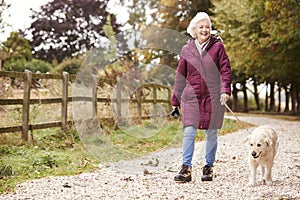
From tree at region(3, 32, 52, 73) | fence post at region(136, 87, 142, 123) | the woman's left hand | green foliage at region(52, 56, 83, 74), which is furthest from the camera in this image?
tree at region(3, 32, 52, 73)

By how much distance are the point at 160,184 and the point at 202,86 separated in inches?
49.0

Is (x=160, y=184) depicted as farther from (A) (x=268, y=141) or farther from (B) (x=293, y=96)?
(B) (x=293, y=96)

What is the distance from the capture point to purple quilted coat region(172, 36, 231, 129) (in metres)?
5.73

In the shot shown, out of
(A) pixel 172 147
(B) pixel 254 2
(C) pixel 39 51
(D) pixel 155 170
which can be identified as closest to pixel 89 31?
(C) pixel 39 51

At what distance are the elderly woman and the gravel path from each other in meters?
0.38

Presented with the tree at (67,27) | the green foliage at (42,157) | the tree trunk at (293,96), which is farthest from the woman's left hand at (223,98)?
the tree at (67,27)

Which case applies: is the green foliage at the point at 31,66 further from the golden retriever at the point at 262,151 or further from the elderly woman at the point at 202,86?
the golden retriever at the point at 262,151

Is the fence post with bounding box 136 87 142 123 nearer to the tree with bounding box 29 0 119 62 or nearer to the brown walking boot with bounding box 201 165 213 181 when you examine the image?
the brown walking boot with bounding box 201 165 213 181

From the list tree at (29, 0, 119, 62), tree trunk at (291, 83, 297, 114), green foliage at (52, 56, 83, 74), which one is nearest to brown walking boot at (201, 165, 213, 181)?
green foliage at (52, 56, 83, 74)

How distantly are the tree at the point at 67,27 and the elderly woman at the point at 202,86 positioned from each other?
2405 centimetres

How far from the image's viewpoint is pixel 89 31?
3109 centimetres

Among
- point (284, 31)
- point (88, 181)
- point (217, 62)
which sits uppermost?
point (284, 31)

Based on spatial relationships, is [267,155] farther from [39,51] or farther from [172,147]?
[39,51]

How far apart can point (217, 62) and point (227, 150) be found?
4055mm
